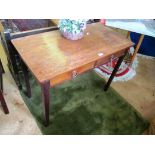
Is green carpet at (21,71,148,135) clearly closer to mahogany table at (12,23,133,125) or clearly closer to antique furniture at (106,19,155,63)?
mahogany table at (12,23,133,125)

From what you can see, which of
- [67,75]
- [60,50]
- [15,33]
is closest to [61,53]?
[60,50]

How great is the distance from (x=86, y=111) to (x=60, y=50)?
763mm

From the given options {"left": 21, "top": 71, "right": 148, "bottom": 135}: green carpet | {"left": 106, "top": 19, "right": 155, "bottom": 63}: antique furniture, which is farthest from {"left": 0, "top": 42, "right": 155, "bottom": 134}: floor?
{"left": 106, "top": 19, "right": 155, "bottom": 63}: antique furniture

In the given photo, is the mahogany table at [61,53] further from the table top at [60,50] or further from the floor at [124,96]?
the floor at [124,96]

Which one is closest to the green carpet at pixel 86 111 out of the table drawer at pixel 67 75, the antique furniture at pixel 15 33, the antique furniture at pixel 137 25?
the antique furniture at pixel 15 33

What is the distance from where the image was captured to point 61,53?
1325 mm

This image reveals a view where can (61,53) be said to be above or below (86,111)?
above

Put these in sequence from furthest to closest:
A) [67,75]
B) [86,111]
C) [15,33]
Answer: [86,111] → [15,33] → [67,75]

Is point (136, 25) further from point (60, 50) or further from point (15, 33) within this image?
point (15, 33)

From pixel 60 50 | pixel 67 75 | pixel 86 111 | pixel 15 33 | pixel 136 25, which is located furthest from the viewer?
pixel 136 25

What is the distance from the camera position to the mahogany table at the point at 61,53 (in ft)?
3.86

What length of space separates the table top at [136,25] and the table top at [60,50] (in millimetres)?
461
